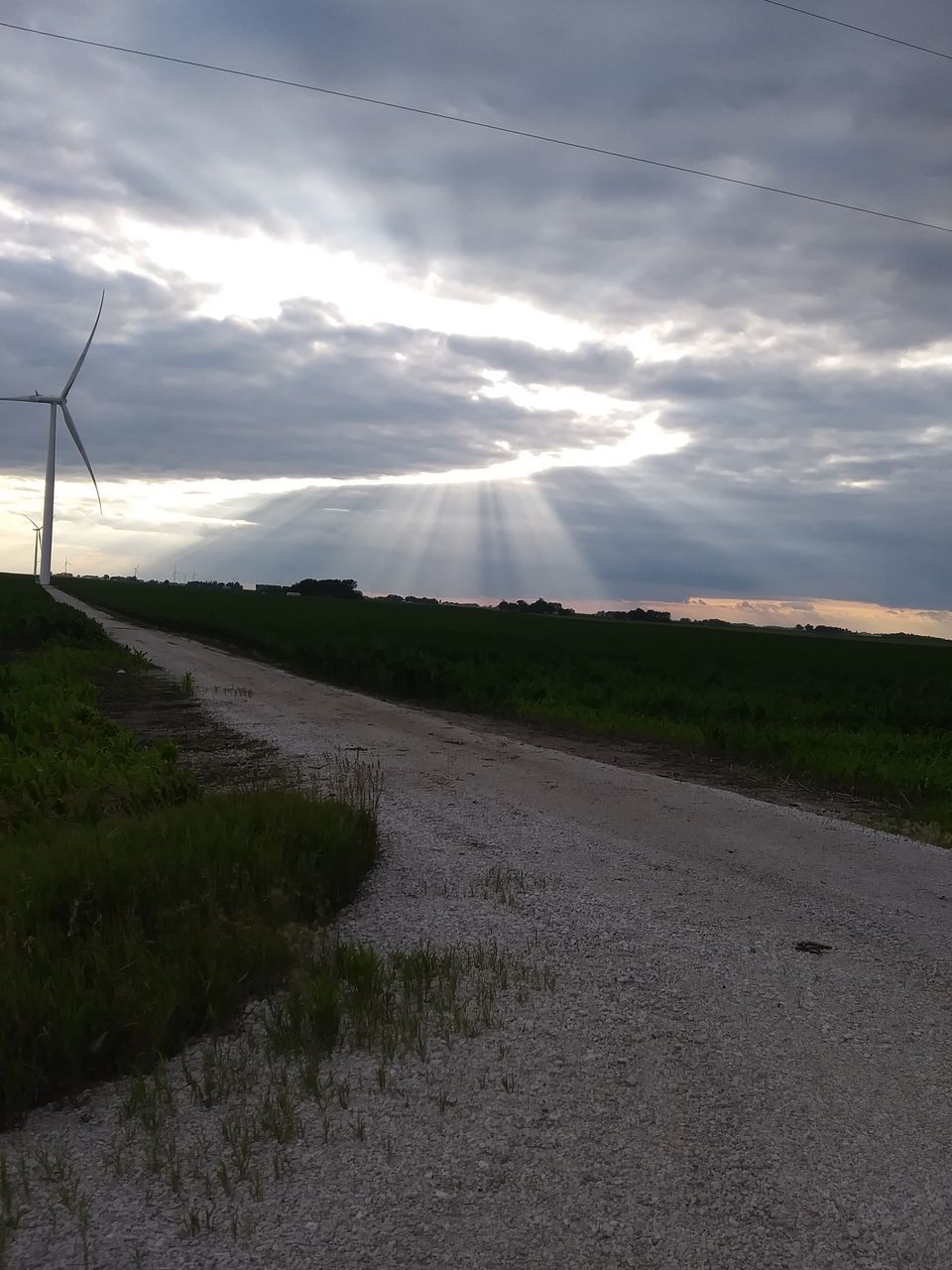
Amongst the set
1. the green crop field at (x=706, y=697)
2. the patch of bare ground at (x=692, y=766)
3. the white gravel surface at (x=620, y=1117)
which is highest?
the green crop field at (x=706, y=697)

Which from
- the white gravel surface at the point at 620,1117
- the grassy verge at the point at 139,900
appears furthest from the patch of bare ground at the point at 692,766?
the grassy verge at the point at 139,900

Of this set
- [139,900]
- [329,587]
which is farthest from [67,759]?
[329,587]

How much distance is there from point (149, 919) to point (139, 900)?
0.75 feet

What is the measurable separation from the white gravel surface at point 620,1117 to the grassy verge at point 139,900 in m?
0.25

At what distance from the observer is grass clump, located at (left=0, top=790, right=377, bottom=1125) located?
423cm

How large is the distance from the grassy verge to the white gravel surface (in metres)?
0.25

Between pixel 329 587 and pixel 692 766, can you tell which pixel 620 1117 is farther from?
Result: pixel 329 587

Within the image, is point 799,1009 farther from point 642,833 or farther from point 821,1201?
point 642,833

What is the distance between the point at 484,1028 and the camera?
4.48 metres

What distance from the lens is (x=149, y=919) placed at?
5.45 metres

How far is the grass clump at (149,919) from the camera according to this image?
4.23 m

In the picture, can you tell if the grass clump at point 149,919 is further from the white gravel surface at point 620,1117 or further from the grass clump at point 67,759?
the grass clump at point 67,759

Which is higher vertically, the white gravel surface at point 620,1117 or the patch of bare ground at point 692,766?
the patch of bare ground at point 692,766

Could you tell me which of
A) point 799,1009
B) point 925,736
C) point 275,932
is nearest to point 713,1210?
point 799,1009
